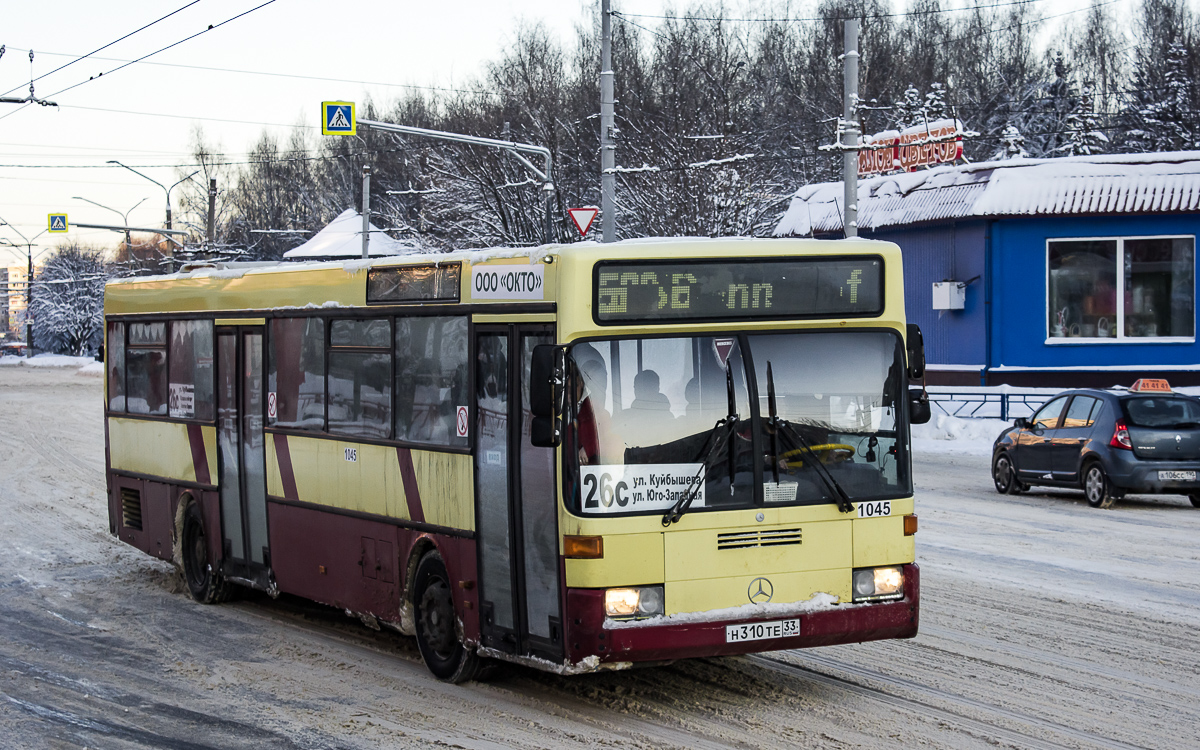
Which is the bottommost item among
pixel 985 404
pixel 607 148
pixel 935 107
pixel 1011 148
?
pixel 985 404

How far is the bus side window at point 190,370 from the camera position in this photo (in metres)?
12.0

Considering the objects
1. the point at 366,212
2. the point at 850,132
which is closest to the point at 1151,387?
the point at 850,132

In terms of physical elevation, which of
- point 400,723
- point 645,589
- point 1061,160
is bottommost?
point 400,723

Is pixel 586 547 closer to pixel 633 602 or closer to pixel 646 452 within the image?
pixel 633 602

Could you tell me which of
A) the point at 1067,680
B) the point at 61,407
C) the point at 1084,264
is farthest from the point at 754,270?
the point at 61,407

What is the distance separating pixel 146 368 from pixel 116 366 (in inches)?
35.4

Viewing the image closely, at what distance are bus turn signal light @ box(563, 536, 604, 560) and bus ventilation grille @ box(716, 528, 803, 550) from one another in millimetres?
618

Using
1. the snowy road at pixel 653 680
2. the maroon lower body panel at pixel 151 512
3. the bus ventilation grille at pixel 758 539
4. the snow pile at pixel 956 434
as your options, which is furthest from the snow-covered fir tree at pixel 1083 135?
the bus ventilation grille at pixel 758 539

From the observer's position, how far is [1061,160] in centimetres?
3164

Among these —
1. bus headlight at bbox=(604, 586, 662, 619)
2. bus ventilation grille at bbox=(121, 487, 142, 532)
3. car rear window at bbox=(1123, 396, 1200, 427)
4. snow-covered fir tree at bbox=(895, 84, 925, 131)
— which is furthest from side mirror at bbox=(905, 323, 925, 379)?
snow-covered fir tree at bbox=(895, 84, 925, 131)

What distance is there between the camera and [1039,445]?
18734 mm

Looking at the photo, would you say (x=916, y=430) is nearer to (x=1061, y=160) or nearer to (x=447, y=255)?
(x=1061, y=160)

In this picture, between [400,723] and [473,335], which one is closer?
[400,723]

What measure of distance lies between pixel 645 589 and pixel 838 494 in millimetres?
1166
